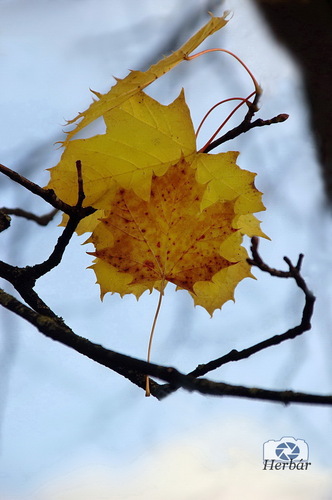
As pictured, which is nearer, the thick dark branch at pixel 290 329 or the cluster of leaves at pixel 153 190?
the thick dark branch at pixel 290 329

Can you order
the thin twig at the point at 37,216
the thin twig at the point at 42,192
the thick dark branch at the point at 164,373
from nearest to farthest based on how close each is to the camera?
the thick dark branch at the point at 164,373, the thin twig at the point at 42,192, the thin twig at the point at 37,216

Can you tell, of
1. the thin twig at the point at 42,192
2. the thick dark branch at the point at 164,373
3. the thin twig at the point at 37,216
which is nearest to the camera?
the thick dark branch at the point at 164,373

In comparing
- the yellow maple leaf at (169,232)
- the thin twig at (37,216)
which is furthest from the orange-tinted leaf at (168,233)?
the thin twig at (37,216)

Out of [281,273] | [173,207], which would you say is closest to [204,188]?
[173,207]

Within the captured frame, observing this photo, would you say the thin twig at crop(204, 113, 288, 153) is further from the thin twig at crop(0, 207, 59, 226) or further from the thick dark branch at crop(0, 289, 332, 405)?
the thin twig at crop(0, 207, 59, 226)

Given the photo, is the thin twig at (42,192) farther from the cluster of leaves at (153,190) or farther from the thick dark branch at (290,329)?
the thick dark branch at (290,329)

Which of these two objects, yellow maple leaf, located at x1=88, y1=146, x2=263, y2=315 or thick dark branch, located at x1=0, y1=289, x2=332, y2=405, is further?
yellow maple leaf, located at x1=88, y1=146, x2=263, y2=315

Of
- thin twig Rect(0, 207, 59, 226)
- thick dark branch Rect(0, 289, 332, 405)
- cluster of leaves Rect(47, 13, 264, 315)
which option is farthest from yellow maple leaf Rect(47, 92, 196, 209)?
thin twig Rect(0, 207, 59, 226)

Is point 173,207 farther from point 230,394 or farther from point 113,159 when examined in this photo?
point 230,394
